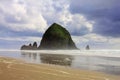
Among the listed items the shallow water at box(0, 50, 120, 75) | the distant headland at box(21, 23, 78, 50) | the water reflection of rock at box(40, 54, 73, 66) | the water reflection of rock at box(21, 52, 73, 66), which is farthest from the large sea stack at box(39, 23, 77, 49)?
the water reflection of rock at box(40, 54, 73, 66)

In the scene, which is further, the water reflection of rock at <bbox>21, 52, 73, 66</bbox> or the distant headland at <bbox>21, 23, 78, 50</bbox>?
the distant headland at <bbox>21, 23, 78, 50</bbox>

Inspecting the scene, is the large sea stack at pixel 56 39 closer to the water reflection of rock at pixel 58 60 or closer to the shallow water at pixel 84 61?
the shallow water at pixel 84 61

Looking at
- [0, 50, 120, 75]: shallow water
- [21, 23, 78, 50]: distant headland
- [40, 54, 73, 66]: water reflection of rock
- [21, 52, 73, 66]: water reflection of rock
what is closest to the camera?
[0, 50, 120, 75]: shallow water

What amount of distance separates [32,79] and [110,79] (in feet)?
11.0

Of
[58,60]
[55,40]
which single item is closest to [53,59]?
[58,60]

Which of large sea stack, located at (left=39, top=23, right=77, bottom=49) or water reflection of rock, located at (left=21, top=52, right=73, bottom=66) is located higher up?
large sea stack, located at (left=39, top=23, right=77, bottom=49)

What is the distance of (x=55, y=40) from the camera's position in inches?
3228

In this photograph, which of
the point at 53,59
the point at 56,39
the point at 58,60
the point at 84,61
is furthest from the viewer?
the point at 56,39

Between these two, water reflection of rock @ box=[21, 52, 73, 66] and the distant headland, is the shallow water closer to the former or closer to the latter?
water reflection of rock @ box=[21, 52, 73, 66]

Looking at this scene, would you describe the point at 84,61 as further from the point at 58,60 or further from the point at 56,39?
the point at 56,39

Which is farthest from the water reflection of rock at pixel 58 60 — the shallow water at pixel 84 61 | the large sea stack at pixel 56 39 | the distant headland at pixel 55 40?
the large sea stack at pixel 56 39

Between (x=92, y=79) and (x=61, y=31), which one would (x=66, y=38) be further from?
(x=92, y=79)

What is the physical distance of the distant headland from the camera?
257 feet

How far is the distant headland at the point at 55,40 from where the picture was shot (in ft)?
257
